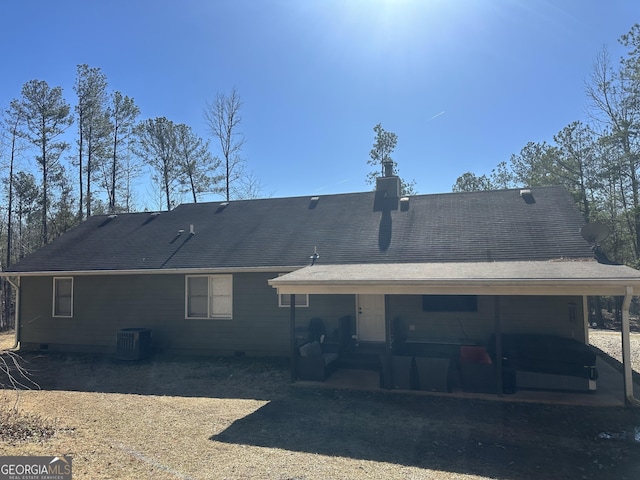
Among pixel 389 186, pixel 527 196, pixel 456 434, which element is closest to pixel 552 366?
pixel 456 434

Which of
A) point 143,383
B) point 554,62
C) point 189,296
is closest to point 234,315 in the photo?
point 189,296

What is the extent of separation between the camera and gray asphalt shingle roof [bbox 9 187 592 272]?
945cm

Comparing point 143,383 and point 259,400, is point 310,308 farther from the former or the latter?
point 143,383

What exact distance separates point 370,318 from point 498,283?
4.01 metres

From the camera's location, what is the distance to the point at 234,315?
34.5ft

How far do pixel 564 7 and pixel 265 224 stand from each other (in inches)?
365

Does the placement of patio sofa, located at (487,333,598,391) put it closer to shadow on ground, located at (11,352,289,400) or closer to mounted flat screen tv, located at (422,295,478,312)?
mounted flat screen tv, located at (422,295,478,312)

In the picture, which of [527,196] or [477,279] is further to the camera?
[527,196]

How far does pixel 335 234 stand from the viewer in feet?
37.1

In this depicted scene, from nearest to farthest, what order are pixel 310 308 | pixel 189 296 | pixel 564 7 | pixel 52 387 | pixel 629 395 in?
pixel 629 395 → pixel 52 387 → pixel 564 7 → pixel 310 308 → pixel 189 296

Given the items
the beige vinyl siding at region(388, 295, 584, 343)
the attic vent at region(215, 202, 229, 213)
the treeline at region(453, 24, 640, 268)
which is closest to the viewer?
the beige vinyl siding at region(388, 295, 584, 343)

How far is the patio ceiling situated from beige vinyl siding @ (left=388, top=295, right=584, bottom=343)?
120 cm

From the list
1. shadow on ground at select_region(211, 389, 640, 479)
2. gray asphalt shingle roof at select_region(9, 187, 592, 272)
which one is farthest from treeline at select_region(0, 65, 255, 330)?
shadow on ground at select_region(211, 389, 640, 479)

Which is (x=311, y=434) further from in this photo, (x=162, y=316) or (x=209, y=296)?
(x=162, y=316)
